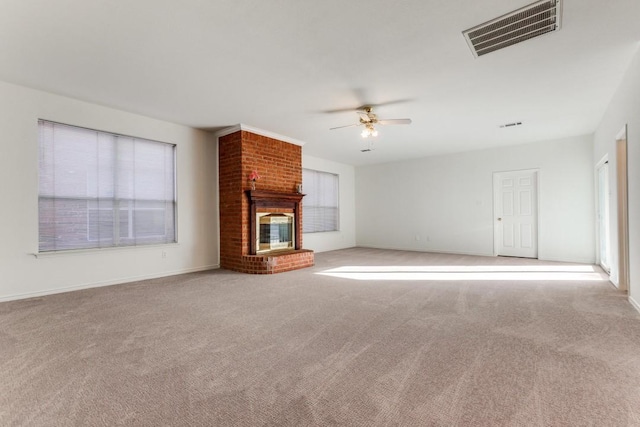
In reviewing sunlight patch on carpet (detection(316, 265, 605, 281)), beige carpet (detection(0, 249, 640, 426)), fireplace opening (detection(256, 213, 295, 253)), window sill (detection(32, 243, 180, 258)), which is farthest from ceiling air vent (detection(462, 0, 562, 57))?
window sill (detection(32, 243, 180, 258))

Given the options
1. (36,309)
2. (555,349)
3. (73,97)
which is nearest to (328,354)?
(555,349)

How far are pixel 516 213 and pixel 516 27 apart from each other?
203 inches

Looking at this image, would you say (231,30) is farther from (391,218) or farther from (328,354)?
(391,218)

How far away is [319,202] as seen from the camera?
805cm

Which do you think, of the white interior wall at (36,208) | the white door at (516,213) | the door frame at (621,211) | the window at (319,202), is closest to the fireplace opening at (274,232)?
the white interior wall at (36,208)

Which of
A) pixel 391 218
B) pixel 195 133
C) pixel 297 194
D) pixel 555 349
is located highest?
pixel 195 133

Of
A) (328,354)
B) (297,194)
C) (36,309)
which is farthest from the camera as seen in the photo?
(297,194)

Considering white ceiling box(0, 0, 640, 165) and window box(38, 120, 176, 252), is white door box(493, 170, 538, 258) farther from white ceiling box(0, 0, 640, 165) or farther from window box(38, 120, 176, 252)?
window box(38, 120, 176, 252)

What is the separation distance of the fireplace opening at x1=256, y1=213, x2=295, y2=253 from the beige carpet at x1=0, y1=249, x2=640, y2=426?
1.68m

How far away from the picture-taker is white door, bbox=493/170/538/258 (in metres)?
6.34

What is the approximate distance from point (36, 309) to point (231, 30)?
347 cm

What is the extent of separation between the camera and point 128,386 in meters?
1.72

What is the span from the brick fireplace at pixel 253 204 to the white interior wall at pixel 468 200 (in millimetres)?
3540

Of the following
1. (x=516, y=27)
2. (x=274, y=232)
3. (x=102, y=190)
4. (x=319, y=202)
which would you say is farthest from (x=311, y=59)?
(x=319, y=202)
